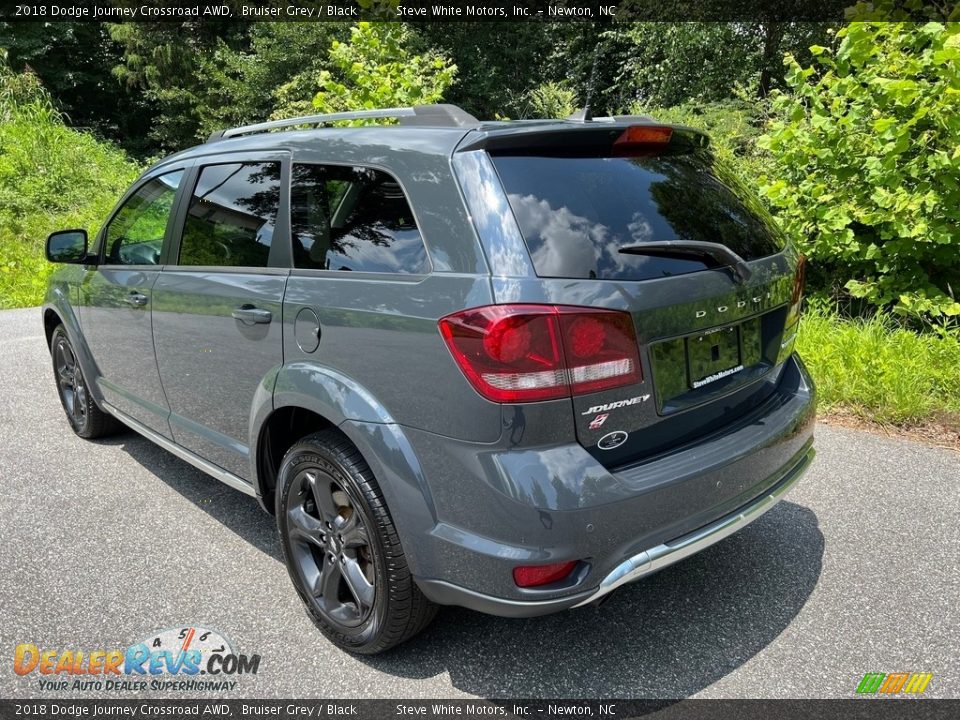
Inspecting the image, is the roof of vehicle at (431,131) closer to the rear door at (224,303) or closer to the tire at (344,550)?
the rear door at (224,303)

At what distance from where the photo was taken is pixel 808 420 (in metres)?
2.73

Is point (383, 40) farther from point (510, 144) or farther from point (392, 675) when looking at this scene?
point (392, 675)

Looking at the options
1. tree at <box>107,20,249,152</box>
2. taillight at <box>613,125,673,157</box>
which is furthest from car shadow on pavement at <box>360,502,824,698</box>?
tree at <box>107,20,249,152</box>

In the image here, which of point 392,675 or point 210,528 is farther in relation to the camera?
point 210,528

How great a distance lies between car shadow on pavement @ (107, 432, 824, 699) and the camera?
2.40 m

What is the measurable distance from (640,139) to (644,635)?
178 centimetres

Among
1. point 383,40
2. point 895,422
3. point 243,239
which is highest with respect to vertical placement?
point 383,40

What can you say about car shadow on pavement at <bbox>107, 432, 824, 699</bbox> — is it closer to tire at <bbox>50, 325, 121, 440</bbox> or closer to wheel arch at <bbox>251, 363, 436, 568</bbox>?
wheel arch at <bbox>251, 363, 436, 568</bbox>

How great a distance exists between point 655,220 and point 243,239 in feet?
5.40

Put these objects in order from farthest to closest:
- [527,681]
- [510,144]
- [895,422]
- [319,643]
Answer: [895,422], [319,643], [527,681], [510,144]

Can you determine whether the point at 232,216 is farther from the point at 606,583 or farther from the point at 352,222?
the point at 606,583

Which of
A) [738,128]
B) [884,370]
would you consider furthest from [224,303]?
[738,128]

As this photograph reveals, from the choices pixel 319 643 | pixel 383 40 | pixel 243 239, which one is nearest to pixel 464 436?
pixel 319 643

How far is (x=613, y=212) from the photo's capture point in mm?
2219
